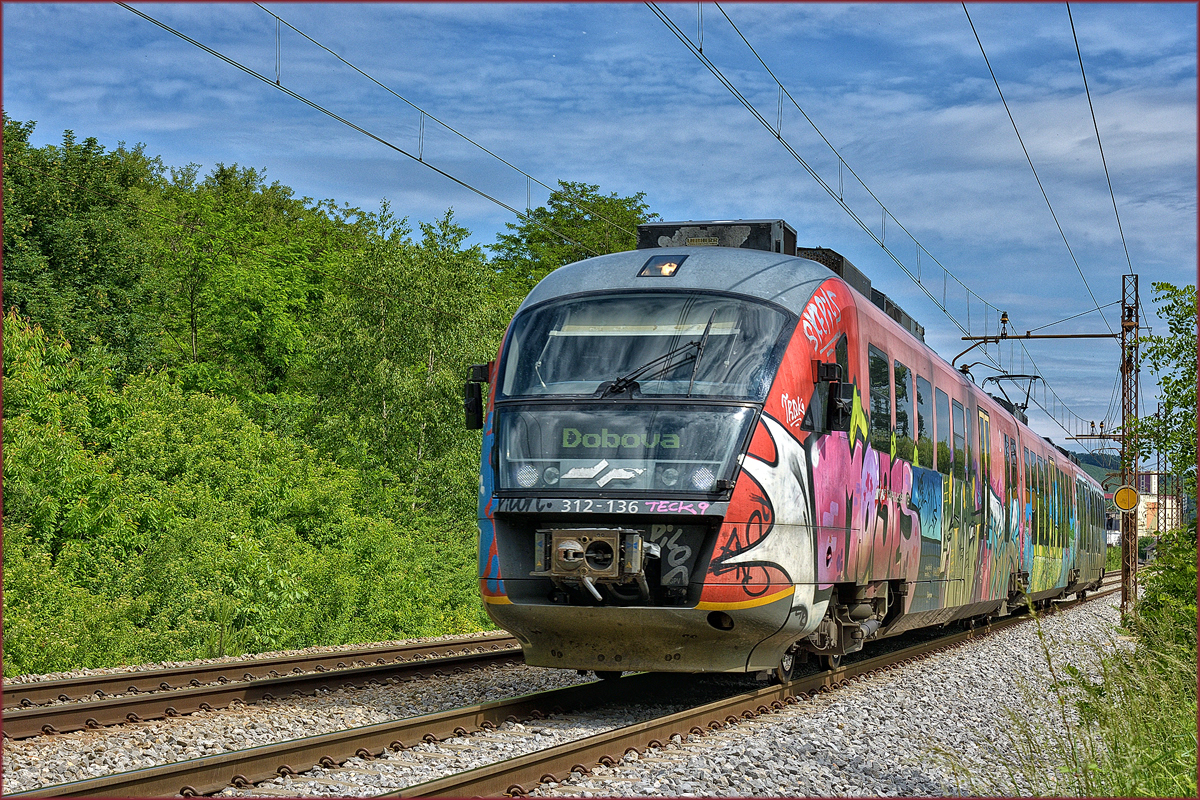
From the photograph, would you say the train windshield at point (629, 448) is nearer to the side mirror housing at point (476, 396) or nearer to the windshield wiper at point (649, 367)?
the windshield wiper at point (649, 367)

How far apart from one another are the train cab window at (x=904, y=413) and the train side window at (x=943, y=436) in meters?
1.56

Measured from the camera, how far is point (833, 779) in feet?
22.9

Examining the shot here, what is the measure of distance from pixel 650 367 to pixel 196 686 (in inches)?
190

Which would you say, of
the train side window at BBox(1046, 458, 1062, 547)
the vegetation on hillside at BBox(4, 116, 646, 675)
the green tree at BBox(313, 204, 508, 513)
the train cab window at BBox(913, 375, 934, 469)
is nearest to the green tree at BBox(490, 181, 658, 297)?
the vegetation on hillside at BBox(4, 116, 646, 675)

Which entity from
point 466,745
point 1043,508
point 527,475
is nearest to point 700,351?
point 527,475

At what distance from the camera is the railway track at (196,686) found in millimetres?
8109

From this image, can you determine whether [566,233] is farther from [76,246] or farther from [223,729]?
[223,729]

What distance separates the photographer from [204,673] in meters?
10.9

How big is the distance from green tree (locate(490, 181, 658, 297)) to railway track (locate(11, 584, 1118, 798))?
43.5 metres

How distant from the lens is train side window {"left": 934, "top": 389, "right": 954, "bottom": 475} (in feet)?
47.1

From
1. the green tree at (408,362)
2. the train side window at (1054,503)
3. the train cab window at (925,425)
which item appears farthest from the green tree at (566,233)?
the train cab window at (925,425)

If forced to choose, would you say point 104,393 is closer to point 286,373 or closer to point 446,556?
point 446,556

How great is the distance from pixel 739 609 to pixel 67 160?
98.1 feet

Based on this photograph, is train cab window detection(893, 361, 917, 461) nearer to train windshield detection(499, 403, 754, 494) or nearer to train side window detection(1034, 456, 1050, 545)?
train windshield detection(499, 403, 754, 494)
